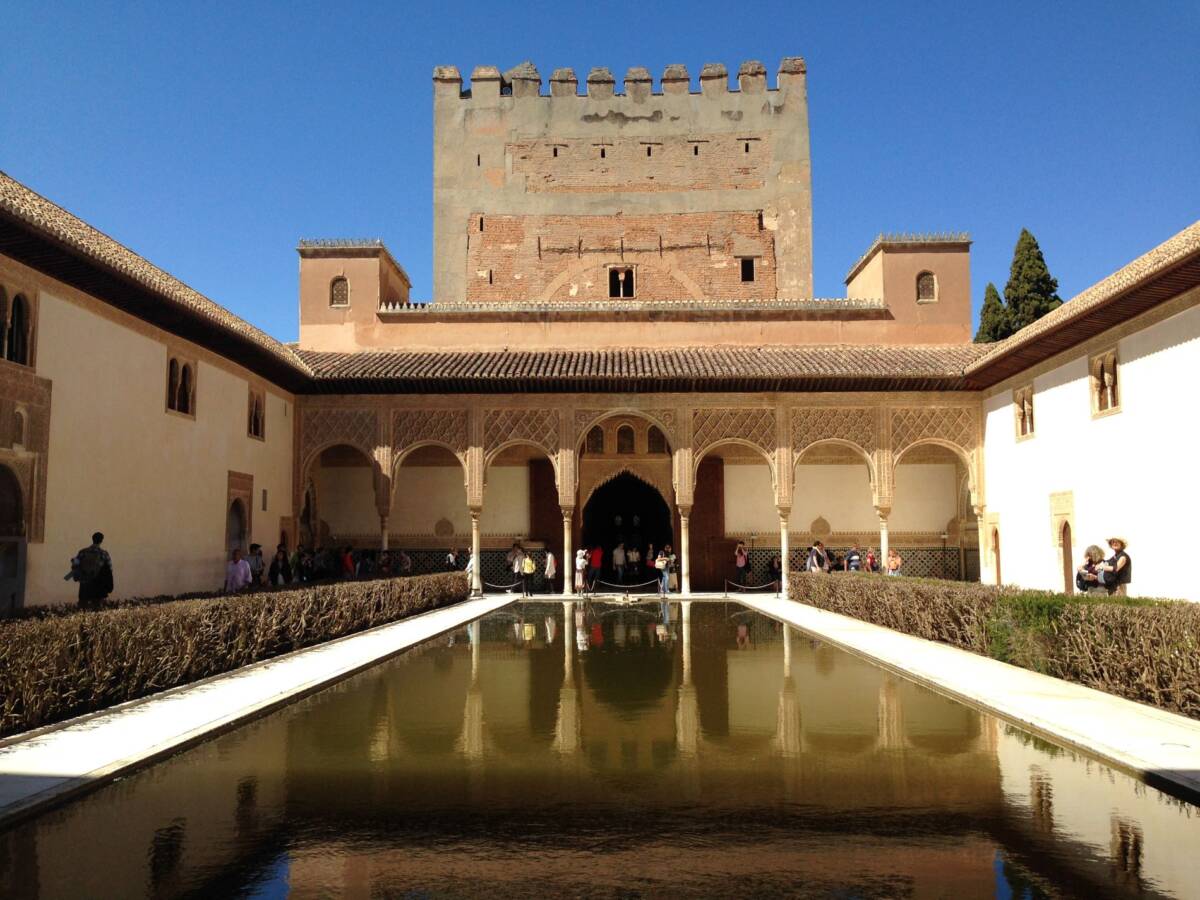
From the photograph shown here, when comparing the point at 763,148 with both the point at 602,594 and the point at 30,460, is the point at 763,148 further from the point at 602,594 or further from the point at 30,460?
the point at 30,460

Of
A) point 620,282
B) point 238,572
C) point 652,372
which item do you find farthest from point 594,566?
point 238,572

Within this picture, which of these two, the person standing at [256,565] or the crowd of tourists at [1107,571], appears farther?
the person standing at [256,565]

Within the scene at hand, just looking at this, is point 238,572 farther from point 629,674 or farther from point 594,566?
point 594,566

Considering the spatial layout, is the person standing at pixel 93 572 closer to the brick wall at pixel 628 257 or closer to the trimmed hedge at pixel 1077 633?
the trimmed hedge at pixel 1077 633

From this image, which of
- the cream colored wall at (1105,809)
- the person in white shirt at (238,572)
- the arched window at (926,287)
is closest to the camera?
the cream colored wall at (1105,809)

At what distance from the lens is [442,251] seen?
27031 mm

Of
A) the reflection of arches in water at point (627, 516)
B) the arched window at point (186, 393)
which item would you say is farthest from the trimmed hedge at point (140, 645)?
the reflection of arches in water at point (627, 516)

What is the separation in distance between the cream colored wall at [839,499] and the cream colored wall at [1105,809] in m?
16.2

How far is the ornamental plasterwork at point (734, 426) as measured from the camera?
1933 cm

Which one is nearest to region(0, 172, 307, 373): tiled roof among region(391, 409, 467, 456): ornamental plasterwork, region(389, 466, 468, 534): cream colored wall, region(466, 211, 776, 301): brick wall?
region(391, 409, 467, 456): ornamental plasterwork

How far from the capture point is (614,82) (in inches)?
1100

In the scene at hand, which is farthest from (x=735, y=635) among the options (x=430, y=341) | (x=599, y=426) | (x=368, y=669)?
(x=430, y=341)

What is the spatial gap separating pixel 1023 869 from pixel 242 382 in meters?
15.4

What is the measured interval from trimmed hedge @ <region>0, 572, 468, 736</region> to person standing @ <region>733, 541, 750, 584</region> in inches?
423
